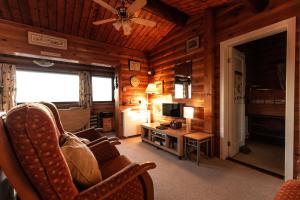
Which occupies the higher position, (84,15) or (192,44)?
(84,15)

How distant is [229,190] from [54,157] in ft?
7.12

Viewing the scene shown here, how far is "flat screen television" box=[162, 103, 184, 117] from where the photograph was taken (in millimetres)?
3824

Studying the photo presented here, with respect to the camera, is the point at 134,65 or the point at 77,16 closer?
the point at 77,16

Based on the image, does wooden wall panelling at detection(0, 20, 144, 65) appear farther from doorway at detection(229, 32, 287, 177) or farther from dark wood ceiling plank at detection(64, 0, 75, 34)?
doorway at detection(229, 32, 287, 177)

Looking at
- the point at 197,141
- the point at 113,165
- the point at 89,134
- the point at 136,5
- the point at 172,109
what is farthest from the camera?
the point at 172,109

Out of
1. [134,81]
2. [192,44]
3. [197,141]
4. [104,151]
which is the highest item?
[192,44]

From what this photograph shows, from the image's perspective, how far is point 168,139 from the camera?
11.0ft

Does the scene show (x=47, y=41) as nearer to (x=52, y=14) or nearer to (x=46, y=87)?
(x=52, y=14)

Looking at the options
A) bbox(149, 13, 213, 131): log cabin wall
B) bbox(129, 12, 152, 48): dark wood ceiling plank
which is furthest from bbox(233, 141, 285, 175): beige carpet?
bbox(129, 12, 152, 48): dark wood ceiling plank

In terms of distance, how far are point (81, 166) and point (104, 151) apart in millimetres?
810

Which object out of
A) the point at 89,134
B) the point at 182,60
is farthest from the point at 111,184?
the point at 182,60

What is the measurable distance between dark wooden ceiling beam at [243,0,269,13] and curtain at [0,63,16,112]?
5.84 meters

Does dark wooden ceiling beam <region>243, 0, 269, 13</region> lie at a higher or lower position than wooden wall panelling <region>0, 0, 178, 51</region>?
lower

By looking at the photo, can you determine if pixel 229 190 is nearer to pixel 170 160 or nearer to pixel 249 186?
pixel 249 186
